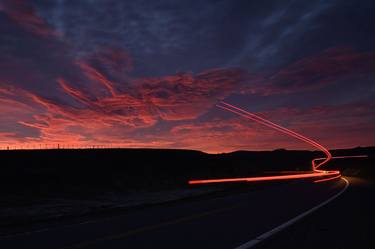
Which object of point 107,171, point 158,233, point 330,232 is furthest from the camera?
point 107,171

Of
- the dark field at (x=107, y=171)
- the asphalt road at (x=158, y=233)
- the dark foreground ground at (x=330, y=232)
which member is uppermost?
the dark field at (x=107, y=171)

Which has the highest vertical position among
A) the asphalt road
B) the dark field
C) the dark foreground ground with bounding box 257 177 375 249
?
the dark field

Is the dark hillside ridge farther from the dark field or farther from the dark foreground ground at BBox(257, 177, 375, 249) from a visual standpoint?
the dark foreground ground at BBox(257, 177, 375, 249)

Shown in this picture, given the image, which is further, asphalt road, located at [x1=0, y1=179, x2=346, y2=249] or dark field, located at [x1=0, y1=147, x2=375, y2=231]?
dark field, located at [x1=0, y1=147, x2=375, y2=231]

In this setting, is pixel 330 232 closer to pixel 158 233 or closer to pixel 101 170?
pixel 158 233

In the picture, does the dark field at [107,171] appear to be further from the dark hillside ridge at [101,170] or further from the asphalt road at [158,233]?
the asphalt road at [158,233]

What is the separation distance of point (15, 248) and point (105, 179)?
4927 centimetres

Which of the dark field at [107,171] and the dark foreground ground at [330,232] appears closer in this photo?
the dark foreground ground at [330,232]

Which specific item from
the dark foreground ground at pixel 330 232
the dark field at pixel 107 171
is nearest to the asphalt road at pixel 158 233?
the dark foreground ground at pixel 330 232

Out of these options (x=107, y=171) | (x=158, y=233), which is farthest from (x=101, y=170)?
(x=158, y=233)

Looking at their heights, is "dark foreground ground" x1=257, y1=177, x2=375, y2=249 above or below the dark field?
below

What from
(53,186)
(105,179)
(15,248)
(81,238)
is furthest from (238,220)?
(105,179)

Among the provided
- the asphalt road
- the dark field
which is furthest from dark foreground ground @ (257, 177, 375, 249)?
the dark field

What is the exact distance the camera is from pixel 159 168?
84688 millimetres
